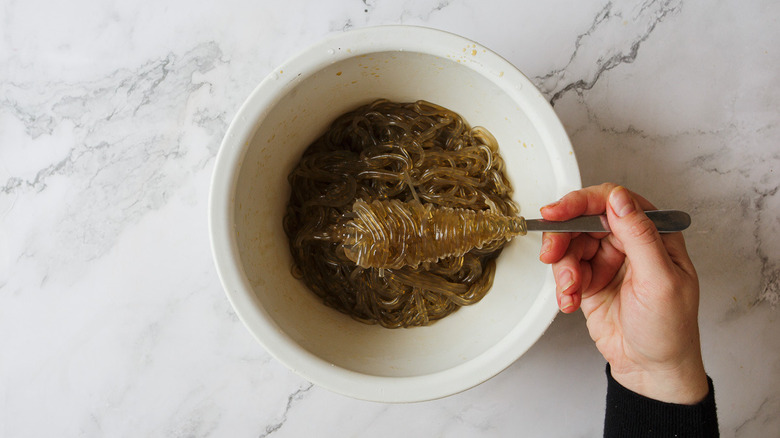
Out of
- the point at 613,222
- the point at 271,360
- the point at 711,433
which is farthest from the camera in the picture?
the point at 271,360

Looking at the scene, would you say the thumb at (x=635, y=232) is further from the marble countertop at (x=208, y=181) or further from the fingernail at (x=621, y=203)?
the marble countertop at (x=208, y=181)

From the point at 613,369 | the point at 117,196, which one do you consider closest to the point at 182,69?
the point at 117,196

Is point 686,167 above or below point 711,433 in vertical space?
above

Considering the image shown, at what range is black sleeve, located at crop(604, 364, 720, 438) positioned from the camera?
3.46 ft

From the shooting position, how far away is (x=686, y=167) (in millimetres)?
1263

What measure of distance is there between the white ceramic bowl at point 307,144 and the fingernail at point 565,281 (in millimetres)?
23

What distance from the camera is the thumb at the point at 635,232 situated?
0.92m

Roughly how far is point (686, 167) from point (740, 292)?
0.32m

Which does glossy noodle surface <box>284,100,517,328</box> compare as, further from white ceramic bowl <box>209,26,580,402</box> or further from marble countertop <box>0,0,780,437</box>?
marble countertop <box>0,0,780,437</box>

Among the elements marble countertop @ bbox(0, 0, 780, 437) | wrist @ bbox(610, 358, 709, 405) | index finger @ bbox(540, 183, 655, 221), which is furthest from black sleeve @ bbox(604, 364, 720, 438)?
index finger @ bbox(540, 183, 655, 221)

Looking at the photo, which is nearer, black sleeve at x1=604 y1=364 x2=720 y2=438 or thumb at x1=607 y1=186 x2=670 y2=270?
thumb at x1=607 y1=186 x2=670 y2=270

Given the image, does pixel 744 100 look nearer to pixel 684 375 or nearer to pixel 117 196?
pixel 684 375

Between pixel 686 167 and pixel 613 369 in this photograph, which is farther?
pixel 686 167

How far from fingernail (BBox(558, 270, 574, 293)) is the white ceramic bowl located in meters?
0.02
